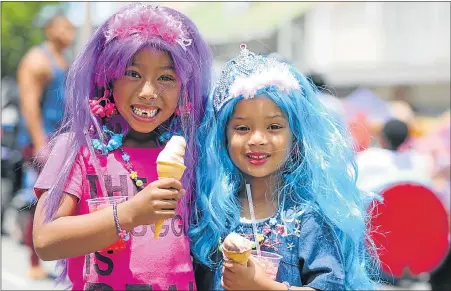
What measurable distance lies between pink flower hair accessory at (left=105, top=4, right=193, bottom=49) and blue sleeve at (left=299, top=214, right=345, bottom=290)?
83cm

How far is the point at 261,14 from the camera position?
15.5 m

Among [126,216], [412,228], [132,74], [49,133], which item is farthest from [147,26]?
[412,228]

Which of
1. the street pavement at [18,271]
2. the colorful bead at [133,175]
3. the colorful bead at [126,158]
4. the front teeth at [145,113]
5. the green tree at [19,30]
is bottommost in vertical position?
the street pavement at [18,271]

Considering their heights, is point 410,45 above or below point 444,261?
above

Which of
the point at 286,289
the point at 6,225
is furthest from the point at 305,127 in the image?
the point at 6,225

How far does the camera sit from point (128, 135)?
2643 millimetres

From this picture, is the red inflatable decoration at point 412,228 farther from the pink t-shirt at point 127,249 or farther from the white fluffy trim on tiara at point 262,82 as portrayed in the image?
the pink t-shirt at point 127,249

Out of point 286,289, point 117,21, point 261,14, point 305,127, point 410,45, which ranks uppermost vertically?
point 261,14

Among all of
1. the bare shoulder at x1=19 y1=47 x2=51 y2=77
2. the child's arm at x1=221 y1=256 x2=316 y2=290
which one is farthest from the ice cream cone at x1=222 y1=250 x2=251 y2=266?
the bare shoulder at x1=19 y1=47 x2=51 y2=77

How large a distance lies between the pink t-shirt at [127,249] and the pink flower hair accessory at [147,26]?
0.45 m

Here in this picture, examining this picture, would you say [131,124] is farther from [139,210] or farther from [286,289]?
[286,289]

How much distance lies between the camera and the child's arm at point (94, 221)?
7.09 ft

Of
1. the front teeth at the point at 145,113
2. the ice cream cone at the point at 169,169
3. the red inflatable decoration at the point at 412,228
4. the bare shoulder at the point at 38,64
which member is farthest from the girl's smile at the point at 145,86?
the bare shoulder at the point at 38,64

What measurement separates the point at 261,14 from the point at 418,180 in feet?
35.2
